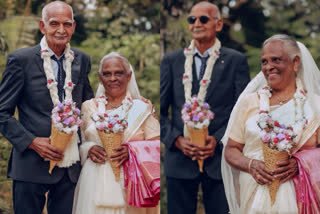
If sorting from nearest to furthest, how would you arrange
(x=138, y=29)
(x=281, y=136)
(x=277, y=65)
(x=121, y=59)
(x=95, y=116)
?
(x=281, y=136) < (x=277, y=65) < (x=95, y=116) < (x=121, y=59) < (x=138, y=29)

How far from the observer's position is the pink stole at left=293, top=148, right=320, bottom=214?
11.5 ft

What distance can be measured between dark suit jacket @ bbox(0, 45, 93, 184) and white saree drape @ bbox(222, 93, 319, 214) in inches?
51.1

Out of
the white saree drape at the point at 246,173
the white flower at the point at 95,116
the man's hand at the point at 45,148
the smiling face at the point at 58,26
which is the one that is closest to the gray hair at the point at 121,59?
the smiling face at the point at 58,26

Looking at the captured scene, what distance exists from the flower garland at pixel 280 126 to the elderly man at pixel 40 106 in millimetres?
1356

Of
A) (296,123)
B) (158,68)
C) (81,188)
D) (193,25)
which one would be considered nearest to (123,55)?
(158,68)

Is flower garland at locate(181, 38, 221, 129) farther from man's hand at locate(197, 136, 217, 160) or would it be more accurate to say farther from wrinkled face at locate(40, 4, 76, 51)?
wrinkled face at locate(40, 4, 76, 51)

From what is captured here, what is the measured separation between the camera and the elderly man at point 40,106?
3.87 meters

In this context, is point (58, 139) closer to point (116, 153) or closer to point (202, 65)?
point (116, 153)

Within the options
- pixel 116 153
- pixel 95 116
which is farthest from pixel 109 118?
pixel 116 153

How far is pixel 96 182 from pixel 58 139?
0.47 metres

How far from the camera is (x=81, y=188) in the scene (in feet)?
13.3

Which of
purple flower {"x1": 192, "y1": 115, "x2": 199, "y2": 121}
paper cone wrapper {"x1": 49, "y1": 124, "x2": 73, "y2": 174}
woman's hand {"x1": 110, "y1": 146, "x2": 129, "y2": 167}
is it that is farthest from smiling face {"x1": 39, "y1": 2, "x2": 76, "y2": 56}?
purple flower {"x1": 192, "y1": 115, "x2": 199, "y2": 121}

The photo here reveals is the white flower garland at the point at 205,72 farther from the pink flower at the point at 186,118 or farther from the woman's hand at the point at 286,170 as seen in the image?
the woman's hand at the point at 286,170

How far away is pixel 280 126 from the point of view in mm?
3492
